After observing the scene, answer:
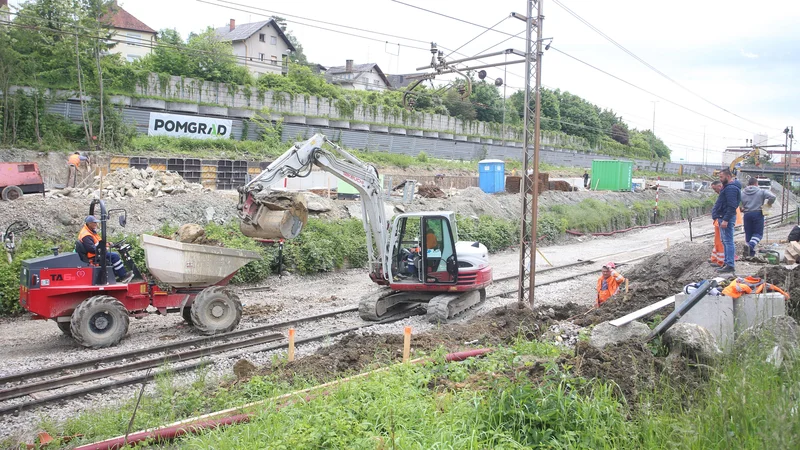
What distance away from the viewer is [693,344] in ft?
21.1

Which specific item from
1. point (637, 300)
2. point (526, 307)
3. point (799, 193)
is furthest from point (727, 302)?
point (799, 193)

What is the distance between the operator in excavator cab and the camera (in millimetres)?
10836

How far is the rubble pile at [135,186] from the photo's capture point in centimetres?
2025

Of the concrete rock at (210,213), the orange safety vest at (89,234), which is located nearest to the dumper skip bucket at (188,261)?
the orange safety vest at (89,234)

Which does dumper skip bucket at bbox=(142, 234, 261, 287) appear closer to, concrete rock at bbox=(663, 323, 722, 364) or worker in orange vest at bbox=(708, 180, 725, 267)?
concrete rock at bbox=(663, 323, 722, 364)

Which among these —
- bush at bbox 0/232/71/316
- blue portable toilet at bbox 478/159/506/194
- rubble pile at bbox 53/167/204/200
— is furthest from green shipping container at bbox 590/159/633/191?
bush at bbox 0/232/71/316

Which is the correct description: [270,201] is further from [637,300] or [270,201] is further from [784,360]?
[784,360]

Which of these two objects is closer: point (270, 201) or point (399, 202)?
point (270, 201)

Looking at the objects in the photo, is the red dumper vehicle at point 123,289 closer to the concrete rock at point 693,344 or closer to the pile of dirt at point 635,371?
the pile of dirt at point 635,371

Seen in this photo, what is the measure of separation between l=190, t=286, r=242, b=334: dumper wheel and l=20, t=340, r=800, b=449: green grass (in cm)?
454

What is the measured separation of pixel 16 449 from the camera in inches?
246

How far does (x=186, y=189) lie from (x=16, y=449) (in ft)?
53.7

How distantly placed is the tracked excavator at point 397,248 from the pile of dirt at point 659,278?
297 cm

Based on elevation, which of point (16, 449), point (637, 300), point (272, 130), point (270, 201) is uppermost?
point (272, 130)
